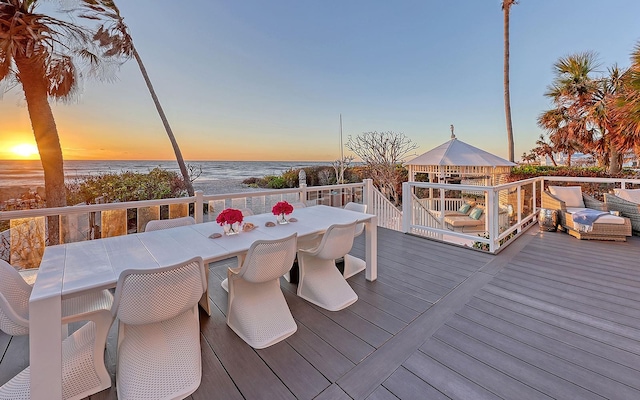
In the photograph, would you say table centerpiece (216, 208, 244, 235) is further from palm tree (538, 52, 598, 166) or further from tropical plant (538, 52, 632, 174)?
palm tree (538, 52, 598, 166)

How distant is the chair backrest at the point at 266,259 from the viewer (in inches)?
75.4

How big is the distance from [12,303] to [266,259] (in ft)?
4.72

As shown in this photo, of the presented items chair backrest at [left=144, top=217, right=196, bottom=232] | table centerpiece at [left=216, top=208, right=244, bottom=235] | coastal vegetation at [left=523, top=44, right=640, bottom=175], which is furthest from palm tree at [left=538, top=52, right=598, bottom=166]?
chair backrest at [left=144, top=217, right=196, bottom=232]

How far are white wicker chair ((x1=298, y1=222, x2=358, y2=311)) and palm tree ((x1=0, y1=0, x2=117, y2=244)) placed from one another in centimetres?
382

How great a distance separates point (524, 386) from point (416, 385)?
2.07 ft

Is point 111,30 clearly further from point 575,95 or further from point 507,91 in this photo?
point 575,95

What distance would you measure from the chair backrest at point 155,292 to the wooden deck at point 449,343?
1.75ft

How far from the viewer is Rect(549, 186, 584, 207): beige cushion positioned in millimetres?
5089


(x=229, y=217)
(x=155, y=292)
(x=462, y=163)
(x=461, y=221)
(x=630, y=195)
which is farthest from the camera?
(x=462, y=163)

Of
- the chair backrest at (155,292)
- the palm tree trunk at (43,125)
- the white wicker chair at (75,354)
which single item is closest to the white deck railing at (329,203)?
the white wicker chair at (75,354)

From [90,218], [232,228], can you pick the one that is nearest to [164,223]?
[232,228]

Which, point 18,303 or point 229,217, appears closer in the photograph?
point 18,303

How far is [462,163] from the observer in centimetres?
654

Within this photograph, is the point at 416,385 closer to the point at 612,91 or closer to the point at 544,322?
the point at 544,322
